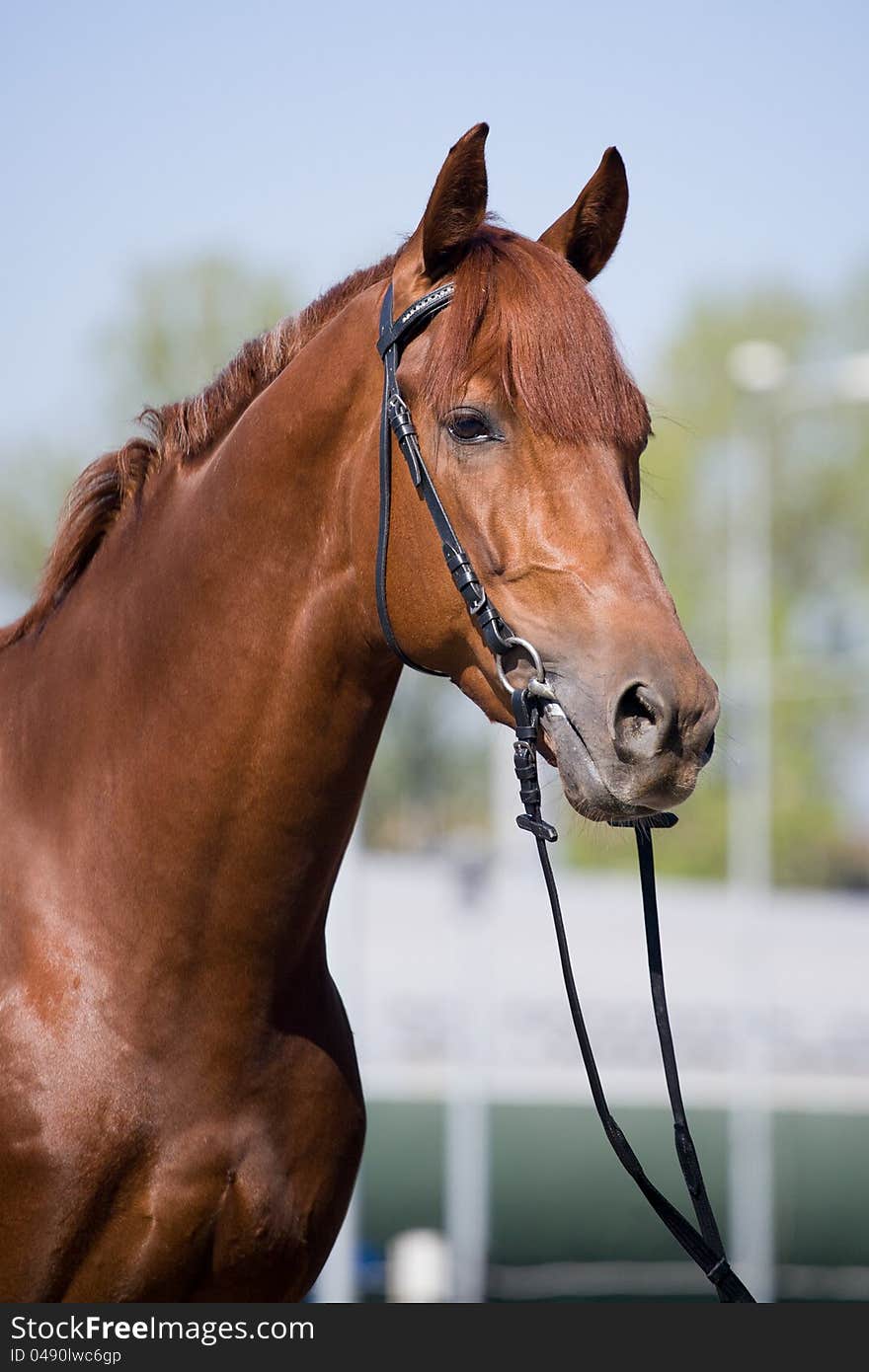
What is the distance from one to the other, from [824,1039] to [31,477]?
17521 mm

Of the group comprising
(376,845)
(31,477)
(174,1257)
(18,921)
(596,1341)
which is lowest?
(376,845)

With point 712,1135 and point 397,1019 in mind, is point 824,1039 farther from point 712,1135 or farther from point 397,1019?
point 397,1019

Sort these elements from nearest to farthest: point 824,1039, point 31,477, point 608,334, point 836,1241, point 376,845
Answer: point 608,334, point 836,1241, point 824,1039, point 31,477, point 376,845

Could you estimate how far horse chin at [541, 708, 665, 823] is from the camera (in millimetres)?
2465

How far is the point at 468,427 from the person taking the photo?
269 centimetres

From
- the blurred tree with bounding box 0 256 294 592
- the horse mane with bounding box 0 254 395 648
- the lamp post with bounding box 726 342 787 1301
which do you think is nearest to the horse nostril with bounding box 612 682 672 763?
the horse mane with bounding box 0 254 395 648

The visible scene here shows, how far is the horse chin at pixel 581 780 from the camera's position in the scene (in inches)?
97.0

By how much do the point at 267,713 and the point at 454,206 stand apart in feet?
3.48

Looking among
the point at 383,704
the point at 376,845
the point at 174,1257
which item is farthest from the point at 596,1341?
the point at 376,845

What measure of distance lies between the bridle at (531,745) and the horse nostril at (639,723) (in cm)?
16

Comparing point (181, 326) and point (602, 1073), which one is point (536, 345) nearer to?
point (602, 1073)

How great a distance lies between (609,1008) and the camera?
14.3 metres

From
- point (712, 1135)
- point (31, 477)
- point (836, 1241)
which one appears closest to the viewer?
point (836, 1241)

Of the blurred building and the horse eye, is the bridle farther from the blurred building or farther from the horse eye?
the blurred building
